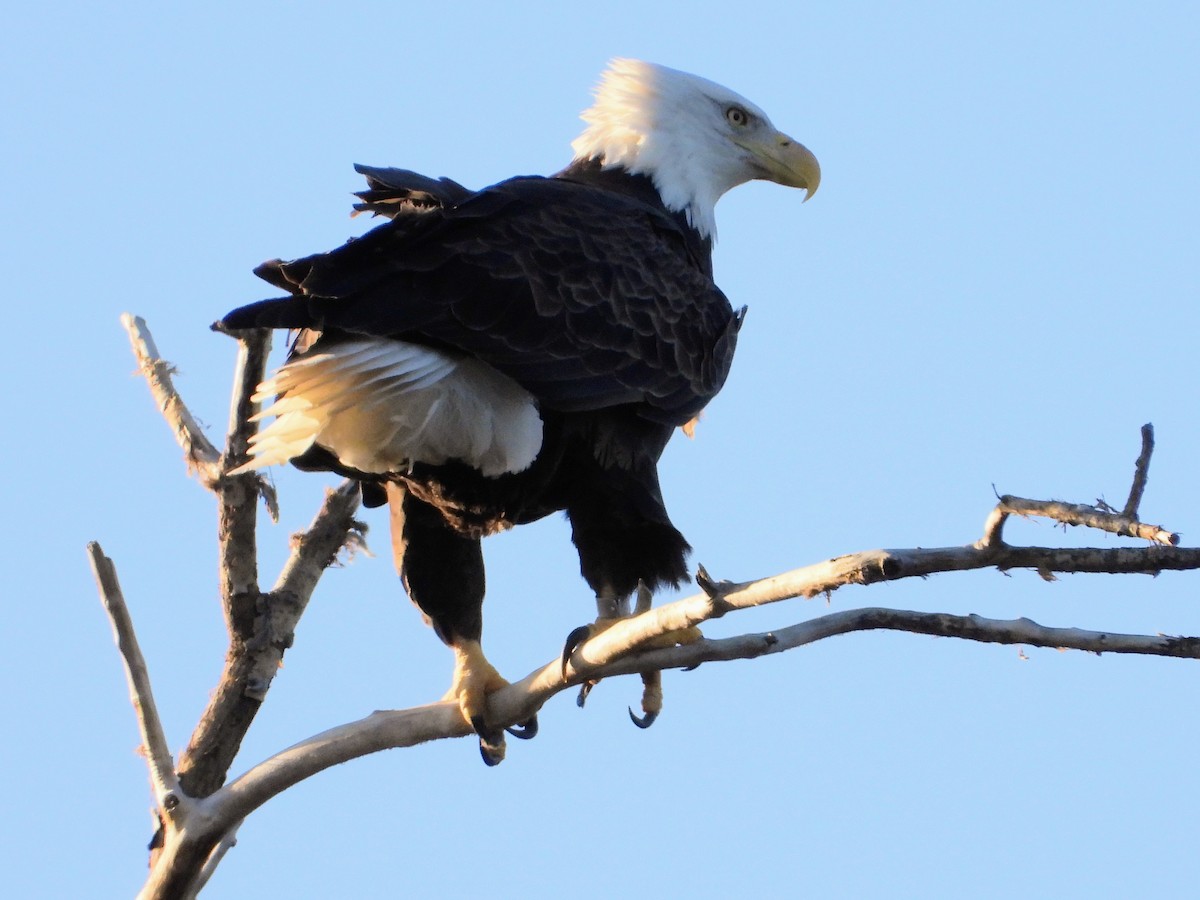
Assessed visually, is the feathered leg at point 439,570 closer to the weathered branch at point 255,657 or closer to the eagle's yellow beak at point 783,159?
the weathered branch at point 255,657

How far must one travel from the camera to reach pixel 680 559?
17.5 feet

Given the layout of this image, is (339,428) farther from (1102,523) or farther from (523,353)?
(1102,523)

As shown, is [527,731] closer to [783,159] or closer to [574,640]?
[574,640]

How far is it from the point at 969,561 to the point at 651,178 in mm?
3350

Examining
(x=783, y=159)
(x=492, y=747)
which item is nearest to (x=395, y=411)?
(x=492, y=747)

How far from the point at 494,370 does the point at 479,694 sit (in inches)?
42.6

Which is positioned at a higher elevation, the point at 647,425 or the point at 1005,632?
the point at 647,425

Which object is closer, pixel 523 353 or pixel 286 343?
pixel 523 353

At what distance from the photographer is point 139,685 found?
4.76 meters

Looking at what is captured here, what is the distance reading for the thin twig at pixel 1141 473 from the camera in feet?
10.2

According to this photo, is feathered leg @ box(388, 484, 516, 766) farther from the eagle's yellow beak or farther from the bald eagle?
the eagle's yellow beak

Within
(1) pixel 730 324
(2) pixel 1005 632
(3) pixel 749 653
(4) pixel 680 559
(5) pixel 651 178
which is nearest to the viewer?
(2) pixel 1005 632

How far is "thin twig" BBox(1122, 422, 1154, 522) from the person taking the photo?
310cm

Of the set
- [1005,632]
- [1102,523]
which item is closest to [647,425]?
[1005,632]
